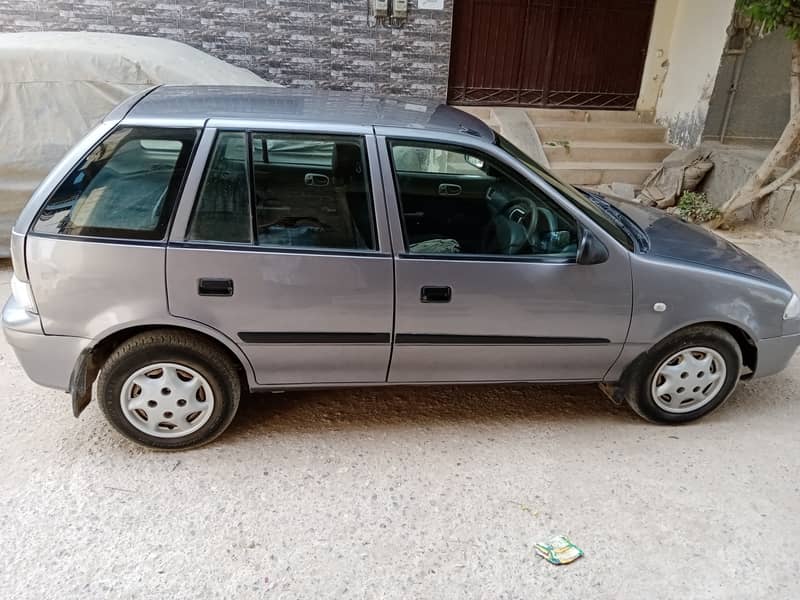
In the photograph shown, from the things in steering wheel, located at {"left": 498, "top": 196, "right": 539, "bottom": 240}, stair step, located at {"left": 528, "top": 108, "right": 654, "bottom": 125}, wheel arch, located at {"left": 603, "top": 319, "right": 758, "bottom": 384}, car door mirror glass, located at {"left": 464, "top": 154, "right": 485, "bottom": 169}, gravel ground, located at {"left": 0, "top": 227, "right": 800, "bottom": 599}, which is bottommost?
gravel ground, located at {"left": 0, "top": 227, "right": 800, "bottom": 599}

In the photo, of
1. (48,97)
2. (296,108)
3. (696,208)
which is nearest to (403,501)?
(296,108)

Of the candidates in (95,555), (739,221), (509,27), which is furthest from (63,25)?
(739,221)

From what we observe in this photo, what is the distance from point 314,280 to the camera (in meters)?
2.75

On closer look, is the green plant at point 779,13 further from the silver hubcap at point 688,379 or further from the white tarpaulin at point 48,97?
the white tarpaulin at point 48,97

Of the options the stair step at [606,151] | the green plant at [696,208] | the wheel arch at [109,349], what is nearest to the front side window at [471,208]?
the wheel arch at [109,349]

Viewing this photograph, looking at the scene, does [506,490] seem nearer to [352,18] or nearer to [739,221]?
[739,221]

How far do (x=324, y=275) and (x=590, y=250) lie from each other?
1.28 meters

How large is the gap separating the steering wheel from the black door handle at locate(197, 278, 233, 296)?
1496 millimetres

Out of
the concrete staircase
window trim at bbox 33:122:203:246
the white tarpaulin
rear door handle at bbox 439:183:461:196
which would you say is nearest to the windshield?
rear door handle at bbox 439:183:461:196

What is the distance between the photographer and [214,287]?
2691 millimetres

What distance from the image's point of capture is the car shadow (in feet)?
10.8

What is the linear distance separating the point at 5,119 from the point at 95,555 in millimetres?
3979

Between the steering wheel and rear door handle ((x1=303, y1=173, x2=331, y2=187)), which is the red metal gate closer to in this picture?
the steering wheel

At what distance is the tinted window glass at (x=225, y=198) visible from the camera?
268 centimetres
